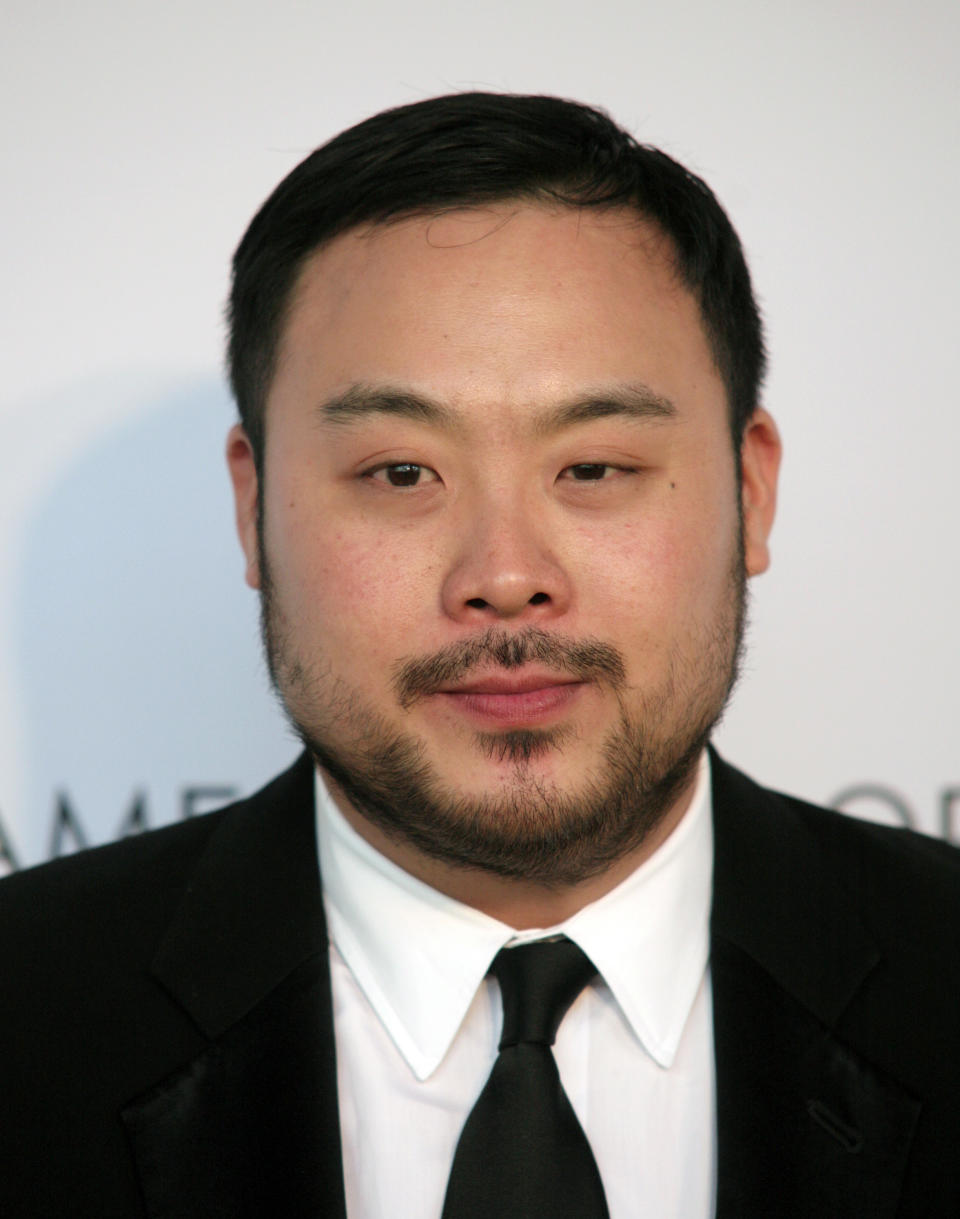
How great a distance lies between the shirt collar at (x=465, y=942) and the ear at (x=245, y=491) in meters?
0.38

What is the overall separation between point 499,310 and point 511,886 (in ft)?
2.13

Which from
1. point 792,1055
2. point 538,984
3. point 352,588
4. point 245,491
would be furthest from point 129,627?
point 792,1055

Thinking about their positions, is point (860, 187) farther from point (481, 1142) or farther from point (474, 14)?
point (481, 1142)

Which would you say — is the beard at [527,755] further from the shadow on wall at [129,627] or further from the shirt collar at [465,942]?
the shadow on wall at [129,627]

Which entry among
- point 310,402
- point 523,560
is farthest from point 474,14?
point 523,560

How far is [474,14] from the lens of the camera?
2033 mm

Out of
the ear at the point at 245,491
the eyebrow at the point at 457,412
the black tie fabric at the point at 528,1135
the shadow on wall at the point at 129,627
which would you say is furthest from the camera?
the shadow on wall at the point at 129,627

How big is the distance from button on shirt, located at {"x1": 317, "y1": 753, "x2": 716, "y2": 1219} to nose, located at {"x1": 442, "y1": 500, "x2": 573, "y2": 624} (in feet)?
1.16

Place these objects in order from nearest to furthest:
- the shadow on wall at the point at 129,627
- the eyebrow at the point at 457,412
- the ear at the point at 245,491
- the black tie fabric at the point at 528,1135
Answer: the black tie fabric at the point at 528,1135
the eyebrow at the point at 457,412
the ear at the point at 245,491
the shadow on wall at the point at 129,627

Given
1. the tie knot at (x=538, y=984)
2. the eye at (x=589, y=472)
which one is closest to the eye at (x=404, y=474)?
the eye at (x=589, y=472)

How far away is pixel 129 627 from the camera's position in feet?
6.65

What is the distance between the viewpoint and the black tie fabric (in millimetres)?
1260

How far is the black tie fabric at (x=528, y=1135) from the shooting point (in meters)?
1.26

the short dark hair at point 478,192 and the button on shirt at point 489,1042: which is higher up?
the short dark hair at point 478,192
